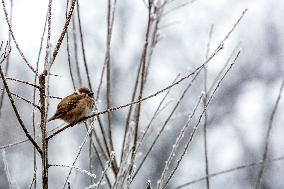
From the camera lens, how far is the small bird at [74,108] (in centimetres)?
443

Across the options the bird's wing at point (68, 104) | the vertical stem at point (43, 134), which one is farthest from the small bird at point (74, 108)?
the vertical stem at point (43, 134)

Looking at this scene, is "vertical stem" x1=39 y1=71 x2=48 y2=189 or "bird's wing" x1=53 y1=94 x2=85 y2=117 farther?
"bird's wing" x1=53 y1=94 x2=85 y2=117

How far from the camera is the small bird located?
14.5ft

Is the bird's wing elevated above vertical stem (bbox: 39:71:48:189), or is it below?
above

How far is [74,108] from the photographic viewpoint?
4.42m

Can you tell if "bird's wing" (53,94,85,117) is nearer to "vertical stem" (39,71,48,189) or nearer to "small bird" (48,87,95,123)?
"small bird" (48,87,95,123)

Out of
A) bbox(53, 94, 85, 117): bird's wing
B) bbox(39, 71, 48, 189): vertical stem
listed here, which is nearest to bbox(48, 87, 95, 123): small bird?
bbox(53, 94, 85, 117): bird's wing

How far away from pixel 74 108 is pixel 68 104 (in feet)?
0.37

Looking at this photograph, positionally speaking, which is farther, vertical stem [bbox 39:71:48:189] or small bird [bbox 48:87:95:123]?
small bird [bbox 48:87:95:123]

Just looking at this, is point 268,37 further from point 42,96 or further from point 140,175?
point 42,96

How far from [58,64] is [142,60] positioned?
574 inches

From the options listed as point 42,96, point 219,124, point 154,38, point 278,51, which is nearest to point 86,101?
point 154,38

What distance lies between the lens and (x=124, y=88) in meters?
16.0

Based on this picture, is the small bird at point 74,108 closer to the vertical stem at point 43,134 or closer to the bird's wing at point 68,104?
the bird's wing at point 68,104
